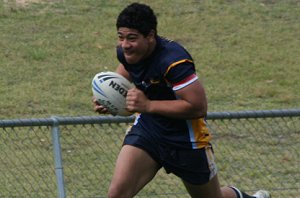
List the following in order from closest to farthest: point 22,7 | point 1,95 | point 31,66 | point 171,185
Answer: point 171,185, point 1,95, point 31,66, point 22,7

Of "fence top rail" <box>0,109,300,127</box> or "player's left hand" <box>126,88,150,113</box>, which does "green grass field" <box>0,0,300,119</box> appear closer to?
"fence top rail" <box>0,109,300,127</box>

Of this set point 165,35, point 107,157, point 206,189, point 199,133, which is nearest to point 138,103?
point 199,133

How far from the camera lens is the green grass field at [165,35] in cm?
1327

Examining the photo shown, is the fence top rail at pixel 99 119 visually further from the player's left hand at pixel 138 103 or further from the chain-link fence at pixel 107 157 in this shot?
the player's left hand at pixel 138 103

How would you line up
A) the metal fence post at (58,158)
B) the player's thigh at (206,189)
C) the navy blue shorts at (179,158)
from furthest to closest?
1. the metal fence post at (58,158)
2. the player's thigh at (206,189)
3. the navy blue shorts at (179,158)

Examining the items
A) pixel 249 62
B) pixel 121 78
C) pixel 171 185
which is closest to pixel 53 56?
pixel 249 62

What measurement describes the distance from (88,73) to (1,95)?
126 cm

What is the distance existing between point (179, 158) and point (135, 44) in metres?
0.90

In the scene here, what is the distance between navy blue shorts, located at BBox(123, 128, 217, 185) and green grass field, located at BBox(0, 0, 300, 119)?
174 inches

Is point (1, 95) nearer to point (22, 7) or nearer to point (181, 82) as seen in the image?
point (22, 7)

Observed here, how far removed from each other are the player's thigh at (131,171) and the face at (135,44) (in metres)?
0.66

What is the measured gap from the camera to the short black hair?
320 inches

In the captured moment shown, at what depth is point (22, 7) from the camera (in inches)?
623

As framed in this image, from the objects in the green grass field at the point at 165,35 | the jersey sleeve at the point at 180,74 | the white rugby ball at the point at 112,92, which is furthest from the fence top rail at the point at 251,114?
the green grass field at the point at 165,35
